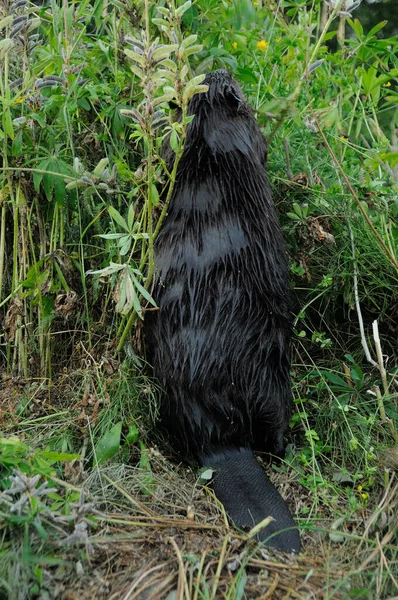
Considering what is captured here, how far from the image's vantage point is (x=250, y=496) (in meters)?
1.77

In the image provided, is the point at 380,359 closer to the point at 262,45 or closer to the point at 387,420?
the point at 387,420

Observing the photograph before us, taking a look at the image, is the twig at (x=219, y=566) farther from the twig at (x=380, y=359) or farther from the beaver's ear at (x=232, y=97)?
the beaver's ear at (x=232, y=97)

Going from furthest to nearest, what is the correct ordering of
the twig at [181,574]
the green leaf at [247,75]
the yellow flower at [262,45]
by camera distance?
the yellow flower at [262,45] → the green leaf at [247,75] → the twig at [181,574]

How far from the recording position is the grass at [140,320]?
1470 mm

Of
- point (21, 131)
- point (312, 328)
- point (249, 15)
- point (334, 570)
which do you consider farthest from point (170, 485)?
point (249, 15)

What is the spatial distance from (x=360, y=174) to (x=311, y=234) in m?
0.42

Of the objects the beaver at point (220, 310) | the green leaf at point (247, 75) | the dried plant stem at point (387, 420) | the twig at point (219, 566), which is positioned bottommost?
the twig at point (219, 566)

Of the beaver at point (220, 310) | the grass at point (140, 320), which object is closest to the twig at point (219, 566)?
the grass at point (140, 320)

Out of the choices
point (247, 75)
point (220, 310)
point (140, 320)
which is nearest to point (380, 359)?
point (220, 310)

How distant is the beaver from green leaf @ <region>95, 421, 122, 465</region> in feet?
0.73

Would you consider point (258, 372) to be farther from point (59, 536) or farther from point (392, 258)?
point (59, 536)

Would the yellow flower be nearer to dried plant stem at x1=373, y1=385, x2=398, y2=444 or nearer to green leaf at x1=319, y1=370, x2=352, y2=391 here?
green leaf at x1=319, y1=370, x2=352, y2=391

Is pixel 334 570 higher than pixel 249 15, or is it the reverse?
pixel 249 15

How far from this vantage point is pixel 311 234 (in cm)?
228
